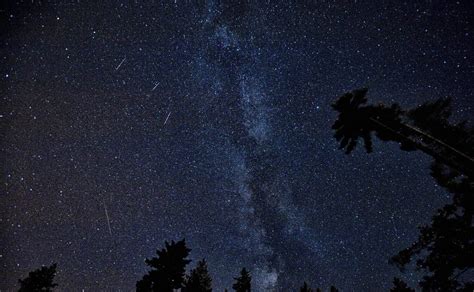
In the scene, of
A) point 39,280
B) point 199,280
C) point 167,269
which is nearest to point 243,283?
point 199,280

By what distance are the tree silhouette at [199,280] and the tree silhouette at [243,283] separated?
7.04 feet

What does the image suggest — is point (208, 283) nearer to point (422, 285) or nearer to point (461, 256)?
point (422, 285)

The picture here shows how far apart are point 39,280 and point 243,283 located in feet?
49.2

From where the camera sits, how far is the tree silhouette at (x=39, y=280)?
2088 centimetres

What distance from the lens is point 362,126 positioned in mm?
8008

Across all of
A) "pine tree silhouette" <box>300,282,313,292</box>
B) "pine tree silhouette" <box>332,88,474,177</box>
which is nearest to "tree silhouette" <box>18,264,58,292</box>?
"pine tree silhouette" <box>300,282,313,292</box>

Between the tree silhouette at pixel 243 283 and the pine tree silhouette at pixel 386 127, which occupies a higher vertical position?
the tree silhouette at pixel 243 283

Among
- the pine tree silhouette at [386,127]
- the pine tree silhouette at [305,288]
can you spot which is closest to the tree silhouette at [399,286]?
the pine tree silhouette at [305,288]

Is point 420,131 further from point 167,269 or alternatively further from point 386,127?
point 167,269

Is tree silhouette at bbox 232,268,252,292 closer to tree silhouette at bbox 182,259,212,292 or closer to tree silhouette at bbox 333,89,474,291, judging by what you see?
tree silhouette at bbox 182,259,212,292

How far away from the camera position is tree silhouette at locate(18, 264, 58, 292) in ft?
68.5

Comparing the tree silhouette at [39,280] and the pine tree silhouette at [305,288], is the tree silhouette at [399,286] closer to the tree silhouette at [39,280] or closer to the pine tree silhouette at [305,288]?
the pine tree silhouette at [305,288]

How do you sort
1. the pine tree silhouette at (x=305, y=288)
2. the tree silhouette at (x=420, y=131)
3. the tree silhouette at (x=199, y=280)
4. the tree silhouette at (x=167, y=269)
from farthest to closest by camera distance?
the pine tree silhouette at (x=305, y=288), the tree silhouette at (x=199, y=280), the tree silhouette at (x=167, y=269), the tree silhouette at (x=420, y=131)

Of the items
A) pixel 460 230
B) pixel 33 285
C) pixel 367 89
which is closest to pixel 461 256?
pixel 460 230
